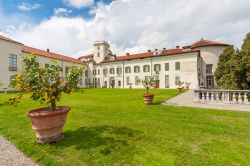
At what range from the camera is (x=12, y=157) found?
148 inches

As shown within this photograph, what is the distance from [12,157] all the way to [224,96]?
39.2ft

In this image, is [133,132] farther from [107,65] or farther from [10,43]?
[107,65]

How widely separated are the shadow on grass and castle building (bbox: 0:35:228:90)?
2275 cm

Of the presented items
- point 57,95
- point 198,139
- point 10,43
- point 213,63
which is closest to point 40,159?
point 57,95

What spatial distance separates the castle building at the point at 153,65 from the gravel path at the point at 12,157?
22983 millimetres

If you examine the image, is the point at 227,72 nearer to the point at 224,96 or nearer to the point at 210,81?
the point at 224,96

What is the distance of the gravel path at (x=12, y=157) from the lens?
11.4ft

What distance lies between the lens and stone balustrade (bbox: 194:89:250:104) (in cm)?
1043

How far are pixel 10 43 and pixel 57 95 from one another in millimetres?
34804

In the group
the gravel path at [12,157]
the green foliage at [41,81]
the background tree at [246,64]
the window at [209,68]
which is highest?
the window at [209,68]

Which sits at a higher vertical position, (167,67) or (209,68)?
(167,67)

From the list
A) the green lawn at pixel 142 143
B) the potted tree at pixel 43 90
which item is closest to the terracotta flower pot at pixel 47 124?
the potted tree at pixel 43 90

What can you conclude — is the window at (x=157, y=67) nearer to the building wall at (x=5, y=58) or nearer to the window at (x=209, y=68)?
the window at (x=209, y=68)

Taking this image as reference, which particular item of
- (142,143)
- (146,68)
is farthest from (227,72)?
(146,68)
